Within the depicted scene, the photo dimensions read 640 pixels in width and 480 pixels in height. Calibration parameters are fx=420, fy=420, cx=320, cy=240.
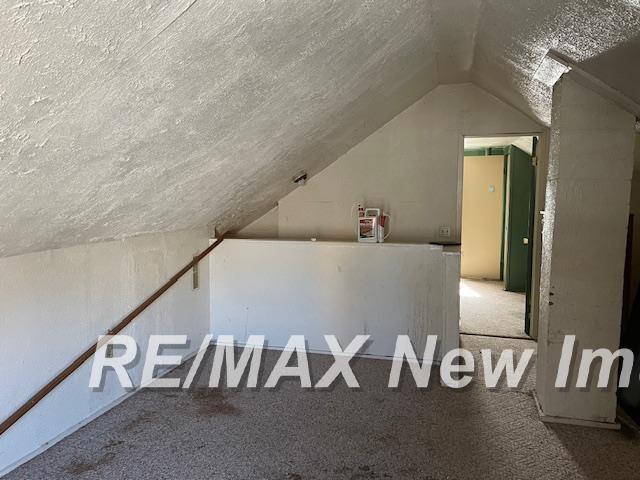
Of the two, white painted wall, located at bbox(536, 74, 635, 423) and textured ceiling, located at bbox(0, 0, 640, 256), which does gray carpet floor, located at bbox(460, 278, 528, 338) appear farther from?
textured ceiling, located at bbox(0, 0, 640, 256)

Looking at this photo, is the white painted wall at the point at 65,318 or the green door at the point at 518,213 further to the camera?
the green door at the point at 518,213

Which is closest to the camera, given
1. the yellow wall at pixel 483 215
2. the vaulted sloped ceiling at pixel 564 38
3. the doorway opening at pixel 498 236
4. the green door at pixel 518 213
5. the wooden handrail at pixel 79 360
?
the vaulted sloped ceiling at pixel 564 38

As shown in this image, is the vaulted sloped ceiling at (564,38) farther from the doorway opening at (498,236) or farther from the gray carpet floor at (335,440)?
the gray carpet floor at (335,440)

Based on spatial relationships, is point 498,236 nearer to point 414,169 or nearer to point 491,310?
point 491,310

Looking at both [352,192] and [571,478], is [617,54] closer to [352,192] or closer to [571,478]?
[571,478]

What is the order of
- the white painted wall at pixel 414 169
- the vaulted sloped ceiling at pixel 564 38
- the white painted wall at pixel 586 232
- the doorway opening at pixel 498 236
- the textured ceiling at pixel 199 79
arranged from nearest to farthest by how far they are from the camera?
the textured ceiling at pixel 199 79 → the vaulted sloped ceiling at pixel 564 38 → the white painted wall at pixel 586 232 → the white painted wall at pixel 414 169 → the doorway opening at pixel 498 236

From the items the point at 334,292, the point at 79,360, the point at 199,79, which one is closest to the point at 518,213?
the point at 334,292

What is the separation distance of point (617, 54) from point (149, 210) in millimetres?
2296

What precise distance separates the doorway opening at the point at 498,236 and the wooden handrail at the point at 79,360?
273 centimetres

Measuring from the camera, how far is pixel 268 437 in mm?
2230

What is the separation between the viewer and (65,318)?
7.11 ft

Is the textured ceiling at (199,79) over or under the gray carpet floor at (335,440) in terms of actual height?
over

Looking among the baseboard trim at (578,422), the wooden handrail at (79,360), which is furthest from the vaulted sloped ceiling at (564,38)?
the wooden handrail at (79,360)

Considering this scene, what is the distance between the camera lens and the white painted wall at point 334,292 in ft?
10.6
